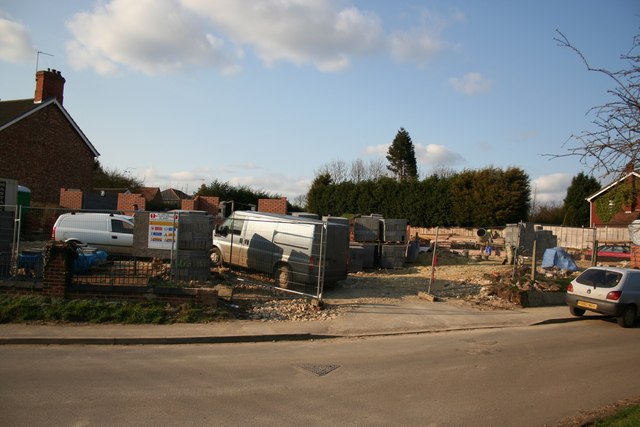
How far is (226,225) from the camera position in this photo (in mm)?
16109

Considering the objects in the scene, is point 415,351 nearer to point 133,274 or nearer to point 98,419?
point 98,419

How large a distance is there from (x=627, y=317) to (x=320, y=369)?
9396 mm

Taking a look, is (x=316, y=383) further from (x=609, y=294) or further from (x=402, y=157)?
(x=402, y=157)

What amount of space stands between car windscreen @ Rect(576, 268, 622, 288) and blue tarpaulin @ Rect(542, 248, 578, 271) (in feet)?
22.5

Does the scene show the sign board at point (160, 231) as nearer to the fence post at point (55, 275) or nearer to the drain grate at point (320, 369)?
the fence post at point (55, 275)

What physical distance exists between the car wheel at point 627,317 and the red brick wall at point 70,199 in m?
30.8

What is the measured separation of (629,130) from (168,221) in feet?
37.1

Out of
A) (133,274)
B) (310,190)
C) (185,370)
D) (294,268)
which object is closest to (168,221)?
(133,274)

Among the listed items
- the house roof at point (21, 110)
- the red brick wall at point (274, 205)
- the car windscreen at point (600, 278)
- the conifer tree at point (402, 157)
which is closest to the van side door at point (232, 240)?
the car windscreen at point (600, 278)

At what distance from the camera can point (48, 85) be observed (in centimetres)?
3403

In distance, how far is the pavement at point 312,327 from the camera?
8.79 m

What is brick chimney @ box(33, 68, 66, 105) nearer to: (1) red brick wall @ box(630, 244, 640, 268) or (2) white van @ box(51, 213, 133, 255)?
(2) white van @ box(51, 213, 133, 255)

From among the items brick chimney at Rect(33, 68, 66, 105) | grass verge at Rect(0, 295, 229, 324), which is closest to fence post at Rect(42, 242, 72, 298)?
grass verge at Rect(0, 295, 229, 324)

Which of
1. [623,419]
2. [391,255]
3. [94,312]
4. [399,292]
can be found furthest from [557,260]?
[94,312]
